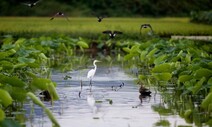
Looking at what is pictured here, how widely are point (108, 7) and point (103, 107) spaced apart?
1979 cm

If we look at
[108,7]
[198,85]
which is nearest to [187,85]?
[198,85]

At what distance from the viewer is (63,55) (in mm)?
17125

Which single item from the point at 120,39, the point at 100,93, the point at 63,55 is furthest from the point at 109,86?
the point at 120,39

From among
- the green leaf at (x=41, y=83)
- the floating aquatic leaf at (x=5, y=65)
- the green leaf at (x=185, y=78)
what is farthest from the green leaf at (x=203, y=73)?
the floating aquatic leaf at (x=5, y=65)

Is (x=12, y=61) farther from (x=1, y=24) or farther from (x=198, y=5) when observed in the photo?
(x=198, y=5)

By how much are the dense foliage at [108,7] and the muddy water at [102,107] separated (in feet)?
54.5

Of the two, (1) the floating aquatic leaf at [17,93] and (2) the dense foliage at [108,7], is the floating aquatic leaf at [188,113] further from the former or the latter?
(2) the dense foliage at [108,7]

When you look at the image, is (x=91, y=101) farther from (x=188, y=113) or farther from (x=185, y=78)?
(x=188, y=113)

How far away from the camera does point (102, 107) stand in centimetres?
858

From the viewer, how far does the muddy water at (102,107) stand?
294 inches

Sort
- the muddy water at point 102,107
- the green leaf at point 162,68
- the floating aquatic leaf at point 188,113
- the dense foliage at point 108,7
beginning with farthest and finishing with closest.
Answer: the dense foliage at point 108,7, the green leaf at point 162,68, the floating aquatic leaf at point 188,113, the muddy water at point 102,107

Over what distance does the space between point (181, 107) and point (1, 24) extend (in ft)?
51.7

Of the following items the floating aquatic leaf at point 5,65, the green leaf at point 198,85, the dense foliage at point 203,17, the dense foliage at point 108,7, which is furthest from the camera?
the dense foliage at point 108,7

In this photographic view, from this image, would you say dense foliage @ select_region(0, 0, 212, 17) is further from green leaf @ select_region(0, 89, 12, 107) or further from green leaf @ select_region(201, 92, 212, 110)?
green leaf @ select_region(0, 89, 12, 107)
